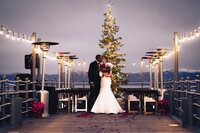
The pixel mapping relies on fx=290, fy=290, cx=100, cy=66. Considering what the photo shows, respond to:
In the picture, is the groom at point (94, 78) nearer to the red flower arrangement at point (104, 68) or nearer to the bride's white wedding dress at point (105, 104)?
the red flower arrangement at point (104, 68)

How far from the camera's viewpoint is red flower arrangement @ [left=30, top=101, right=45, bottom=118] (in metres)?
9.07

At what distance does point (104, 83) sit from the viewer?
1069cm

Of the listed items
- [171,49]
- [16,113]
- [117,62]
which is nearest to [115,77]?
[117,62]

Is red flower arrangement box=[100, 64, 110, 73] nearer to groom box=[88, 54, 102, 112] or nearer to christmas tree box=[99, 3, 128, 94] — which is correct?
groom box=[88, 54, 102, 112]

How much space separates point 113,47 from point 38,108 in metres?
13.0

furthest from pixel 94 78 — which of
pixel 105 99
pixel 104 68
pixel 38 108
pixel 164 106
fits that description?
pixel 164 106

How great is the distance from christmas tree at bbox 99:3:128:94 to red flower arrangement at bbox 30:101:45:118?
12448 mm

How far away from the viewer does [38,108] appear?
29.9ft

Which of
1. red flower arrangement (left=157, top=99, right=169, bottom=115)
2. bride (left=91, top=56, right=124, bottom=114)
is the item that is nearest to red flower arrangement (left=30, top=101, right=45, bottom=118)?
bride (left=91, top=56, right=124, bottom=114)

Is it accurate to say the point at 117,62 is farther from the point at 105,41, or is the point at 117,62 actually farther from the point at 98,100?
the point at 98,100

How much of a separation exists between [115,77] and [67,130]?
628 inches

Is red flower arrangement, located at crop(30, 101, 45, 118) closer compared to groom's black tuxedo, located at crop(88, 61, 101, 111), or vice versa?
red flower arrangement, located at crop(30, 101, 45, 118)

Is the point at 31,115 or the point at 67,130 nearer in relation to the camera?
the point at 67,130

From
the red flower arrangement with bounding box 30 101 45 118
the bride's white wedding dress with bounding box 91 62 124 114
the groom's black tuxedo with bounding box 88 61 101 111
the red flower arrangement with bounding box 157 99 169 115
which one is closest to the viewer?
the red flower arrangement with bounding box 30 101 45 118
